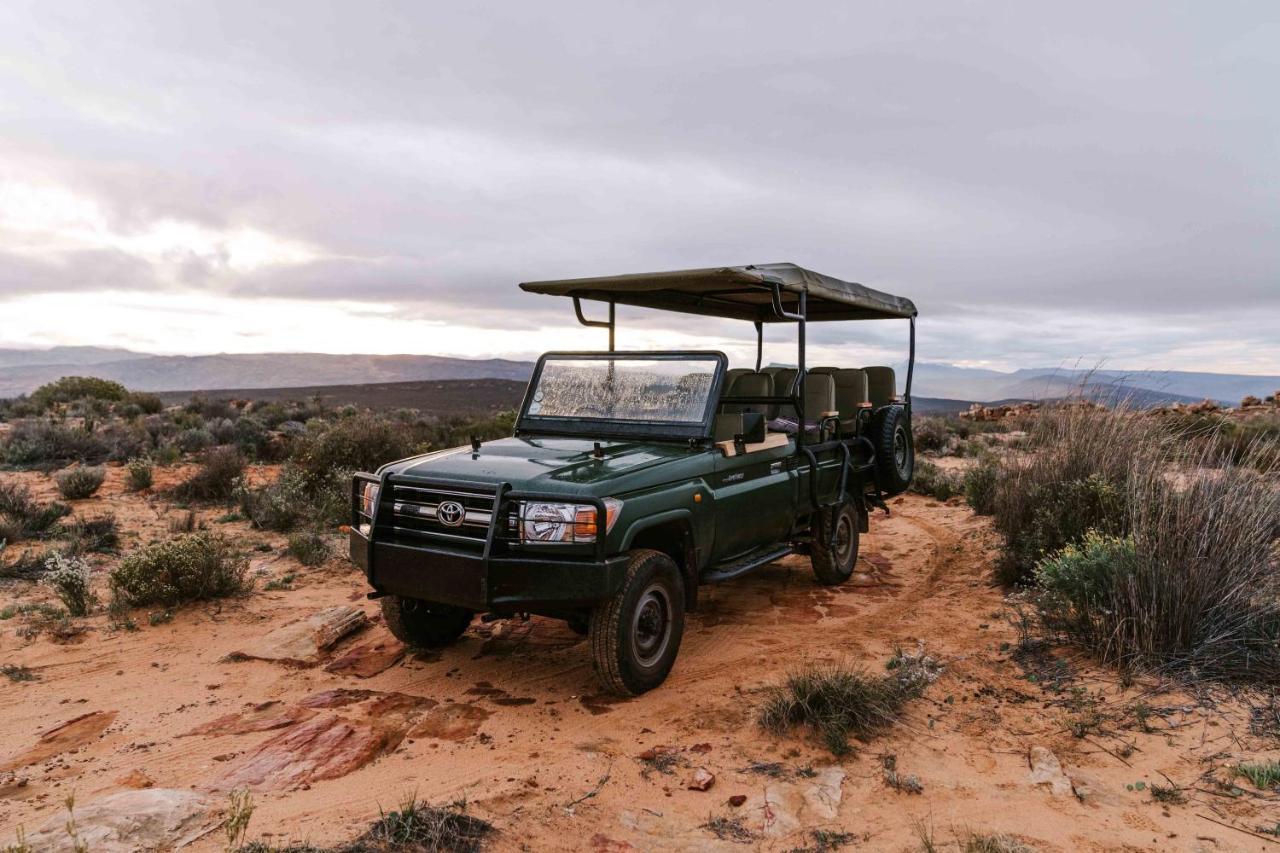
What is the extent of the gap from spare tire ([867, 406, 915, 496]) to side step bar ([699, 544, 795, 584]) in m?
2.11

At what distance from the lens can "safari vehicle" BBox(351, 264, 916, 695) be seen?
450 cm

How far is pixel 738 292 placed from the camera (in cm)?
782

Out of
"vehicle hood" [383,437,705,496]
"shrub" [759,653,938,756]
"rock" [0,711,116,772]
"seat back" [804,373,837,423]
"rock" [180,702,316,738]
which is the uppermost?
"seat back" [804,373,837,423]

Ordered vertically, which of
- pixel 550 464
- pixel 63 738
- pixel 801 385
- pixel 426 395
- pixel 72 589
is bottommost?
pixel 63 738

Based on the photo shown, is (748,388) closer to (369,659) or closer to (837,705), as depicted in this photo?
(837,705)

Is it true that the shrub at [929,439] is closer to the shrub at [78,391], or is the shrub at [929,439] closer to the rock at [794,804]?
the rock at [794,804]

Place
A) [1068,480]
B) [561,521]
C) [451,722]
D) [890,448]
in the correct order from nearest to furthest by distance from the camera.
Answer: [561,521]
[451,722]
[1068,480]
[890,448]

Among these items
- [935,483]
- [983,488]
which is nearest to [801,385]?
[983,488]

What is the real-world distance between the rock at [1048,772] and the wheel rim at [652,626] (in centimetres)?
208

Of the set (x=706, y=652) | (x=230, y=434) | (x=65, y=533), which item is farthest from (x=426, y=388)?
(x=706, y=652)

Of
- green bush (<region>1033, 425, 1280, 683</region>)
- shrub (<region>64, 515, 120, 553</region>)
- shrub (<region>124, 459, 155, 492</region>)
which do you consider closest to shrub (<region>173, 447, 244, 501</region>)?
shrub (<region>124, 459, 155, 492</region>)

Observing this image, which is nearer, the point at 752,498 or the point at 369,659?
the point at 369,659

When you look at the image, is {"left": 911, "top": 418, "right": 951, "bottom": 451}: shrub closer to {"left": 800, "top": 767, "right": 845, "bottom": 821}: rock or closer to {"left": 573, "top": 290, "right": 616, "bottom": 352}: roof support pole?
{"left": 573, "top": 290, "right": 616, "bottom": 352}: roof support pole

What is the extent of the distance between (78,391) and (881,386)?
28437mm
